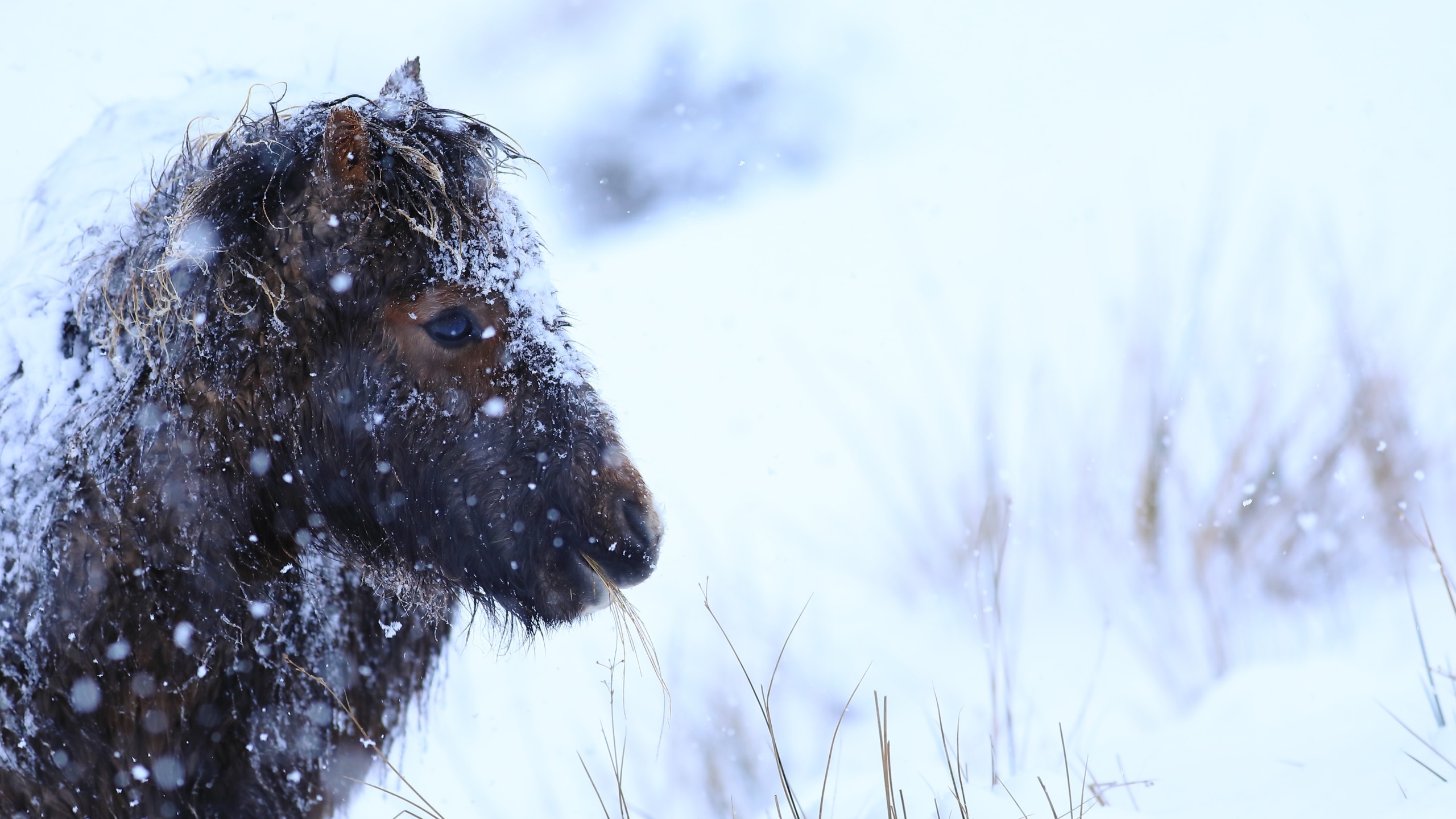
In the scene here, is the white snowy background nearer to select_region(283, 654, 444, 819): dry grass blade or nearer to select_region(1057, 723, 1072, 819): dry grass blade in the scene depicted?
select_region(1057, 723, 1072, 819): dry grass blade

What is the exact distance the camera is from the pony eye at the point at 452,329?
175 centimetres

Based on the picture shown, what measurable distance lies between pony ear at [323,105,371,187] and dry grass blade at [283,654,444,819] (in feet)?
3.31

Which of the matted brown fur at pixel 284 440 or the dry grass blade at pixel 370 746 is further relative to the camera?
the matted brown fur at pixel 284 440

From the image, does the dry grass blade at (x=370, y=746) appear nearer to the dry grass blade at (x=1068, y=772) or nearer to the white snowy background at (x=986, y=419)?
the white snowy background at (x=986, y=419)

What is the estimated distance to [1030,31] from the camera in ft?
43.4

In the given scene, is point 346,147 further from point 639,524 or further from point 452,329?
point 639,524

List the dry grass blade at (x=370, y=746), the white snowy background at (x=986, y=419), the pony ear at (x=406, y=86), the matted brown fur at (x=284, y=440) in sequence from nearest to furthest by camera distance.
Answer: the dry grass blade at (x=370, y=746) < the matted brown fur at (x=284, y=440) < the pony ear at (x=406, y=86) < the white snowy background at (x=986, y=419)

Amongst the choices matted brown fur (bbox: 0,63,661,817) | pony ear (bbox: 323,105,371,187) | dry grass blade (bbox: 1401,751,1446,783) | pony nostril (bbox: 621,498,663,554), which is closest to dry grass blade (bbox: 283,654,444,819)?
matted brown fur (bbox: 0,63,661,817)

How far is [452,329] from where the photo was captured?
68.9 inches

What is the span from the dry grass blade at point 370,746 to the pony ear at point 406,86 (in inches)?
54.4

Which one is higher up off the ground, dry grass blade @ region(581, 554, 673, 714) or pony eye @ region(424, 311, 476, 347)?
pony eye @ region(424, 311, 476, 347)

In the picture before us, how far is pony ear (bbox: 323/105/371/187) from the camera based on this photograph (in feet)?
5.51

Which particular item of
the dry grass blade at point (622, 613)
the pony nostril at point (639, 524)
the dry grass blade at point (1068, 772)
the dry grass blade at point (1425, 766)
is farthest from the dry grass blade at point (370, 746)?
the dry grass blade at point (1425, 766)

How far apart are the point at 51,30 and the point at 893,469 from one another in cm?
498
